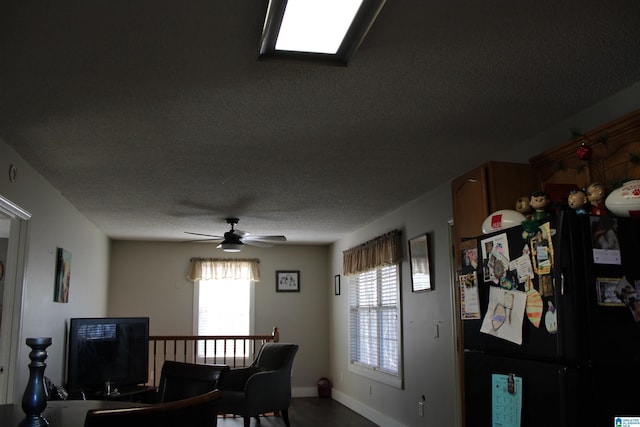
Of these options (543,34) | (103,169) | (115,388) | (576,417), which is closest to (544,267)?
(576,417)

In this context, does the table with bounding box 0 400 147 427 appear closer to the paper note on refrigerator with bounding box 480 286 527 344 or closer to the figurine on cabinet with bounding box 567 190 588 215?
the paper note on refrigerator with bounding box 480 286 527 344

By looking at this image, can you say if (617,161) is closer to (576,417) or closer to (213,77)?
(576,417)

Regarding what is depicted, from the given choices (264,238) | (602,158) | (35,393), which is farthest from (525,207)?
(264,238)

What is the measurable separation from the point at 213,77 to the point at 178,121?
699mm

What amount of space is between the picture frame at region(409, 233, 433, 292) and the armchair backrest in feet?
5.52

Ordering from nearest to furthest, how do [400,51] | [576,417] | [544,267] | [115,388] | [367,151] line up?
1. [576,417]
2. [544,267]
3. [400,51]
4. [367,151]
5. [115,388]

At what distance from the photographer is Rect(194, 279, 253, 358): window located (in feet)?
29.5

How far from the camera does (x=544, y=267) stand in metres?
2.15

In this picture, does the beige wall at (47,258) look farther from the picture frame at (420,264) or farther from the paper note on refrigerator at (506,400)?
the picture frame at (420,264)

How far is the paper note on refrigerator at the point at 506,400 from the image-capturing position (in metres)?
2.19

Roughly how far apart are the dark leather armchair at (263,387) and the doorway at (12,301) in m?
2.17

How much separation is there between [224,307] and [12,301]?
16.4 ft

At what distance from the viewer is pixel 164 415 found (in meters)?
1.64

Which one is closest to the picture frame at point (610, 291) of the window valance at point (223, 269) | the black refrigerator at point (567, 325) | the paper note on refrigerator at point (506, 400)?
the black refrigerator at point (567, 325)
